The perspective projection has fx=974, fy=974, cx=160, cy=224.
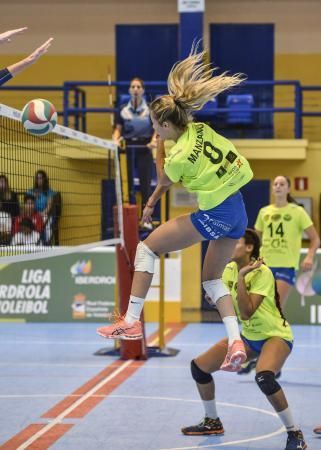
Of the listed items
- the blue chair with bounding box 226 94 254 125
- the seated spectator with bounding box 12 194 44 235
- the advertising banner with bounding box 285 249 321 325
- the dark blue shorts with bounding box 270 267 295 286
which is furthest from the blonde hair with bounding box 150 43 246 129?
the blue chair with bounding box 226 94 254 125

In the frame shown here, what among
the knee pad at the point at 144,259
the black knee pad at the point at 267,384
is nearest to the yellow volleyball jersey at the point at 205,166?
the knee pad at the point at 144,259

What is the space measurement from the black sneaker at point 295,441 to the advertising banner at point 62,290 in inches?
335

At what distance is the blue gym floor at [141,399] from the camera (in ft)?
23.3

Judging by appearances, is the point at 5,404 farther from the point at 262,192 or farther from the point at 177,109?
the point at 262,192

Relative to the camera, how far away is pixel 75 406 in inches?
332

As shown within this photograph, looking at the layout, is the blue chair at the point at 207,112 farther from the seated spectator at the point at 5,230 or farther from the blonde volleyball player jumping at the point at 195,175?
the blonde volleyball player jumping at the point at 195,175

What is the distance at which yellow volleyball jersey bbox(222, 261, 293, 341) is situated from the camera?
7.20 meters

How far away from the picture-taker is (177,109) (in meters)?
5.92

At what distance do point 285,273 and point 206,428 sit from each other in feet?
12.5

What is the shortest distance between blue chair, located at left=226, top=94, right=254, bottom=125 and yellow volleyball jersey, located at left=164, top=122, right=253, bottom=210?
12.1 meters

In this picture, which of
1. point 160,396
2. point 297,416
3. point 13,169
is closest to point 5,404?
point 160,396

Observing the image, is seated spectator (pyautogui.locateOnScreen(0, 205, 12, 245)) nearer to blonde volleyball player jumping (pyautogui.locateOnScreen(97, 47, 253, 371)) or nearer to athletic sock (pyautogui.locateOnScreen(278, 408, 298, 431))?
blonde volleyball player jumping (pyautogui.locateOnScreen(97, 47, 253, 371))

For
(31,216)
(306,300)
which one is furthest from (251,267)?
(306,300)

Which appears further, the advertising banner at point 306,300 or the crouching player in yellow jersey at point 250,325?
the advertising banner at point 306,300
